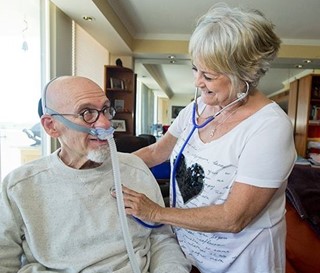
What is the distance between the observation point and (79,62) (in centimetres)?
361

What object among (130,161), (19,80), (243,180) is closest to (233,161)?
(243,180)

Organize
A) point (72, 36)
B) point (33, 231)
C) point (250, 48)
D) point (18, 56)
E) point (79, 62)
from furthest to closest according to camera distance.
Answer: point (79, 62) < point (72, 36) < point (18, 56) < point (33, 231) < point (250, 48)

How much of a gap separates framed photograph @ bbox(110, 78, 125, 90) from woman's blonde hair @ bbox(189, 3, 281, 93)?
11.6 feet

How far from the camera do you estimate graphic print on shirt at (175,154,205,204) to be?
0.91m

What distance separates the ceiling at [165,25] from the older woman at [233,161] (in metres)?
1.85

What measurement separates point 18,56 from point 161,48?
2425 millimetres

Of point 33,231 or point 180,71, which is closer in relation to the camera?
point 33,231

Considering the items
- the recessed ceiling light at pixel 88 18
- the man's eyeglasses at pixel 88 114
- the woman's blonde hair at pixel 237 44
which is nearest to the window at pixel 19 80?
the recessed ceiling light at pixel 88 18

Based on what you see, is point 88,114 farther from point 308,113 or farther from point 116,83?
point 308,113

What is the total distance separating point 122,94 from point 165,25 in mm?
1223

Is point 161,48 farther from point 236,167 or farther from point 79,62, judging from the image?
point 236,167

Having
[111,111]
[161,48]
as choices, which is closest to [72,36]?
[161,48]

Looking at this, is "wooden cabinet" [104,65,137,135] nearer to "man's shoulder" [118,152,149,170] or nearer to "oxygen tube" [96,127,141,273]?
"man's shoulder" [118,152,149,170]

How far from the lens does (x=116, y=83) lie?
427cm
